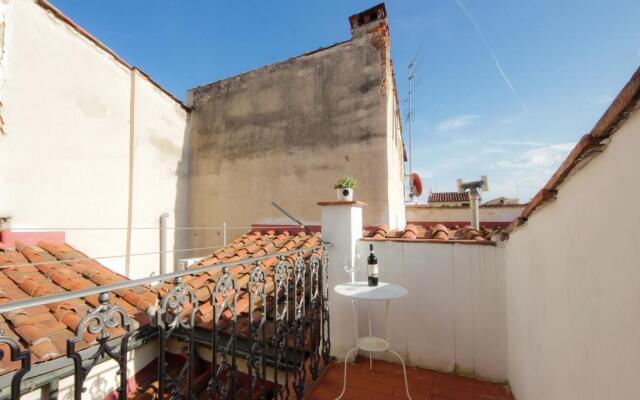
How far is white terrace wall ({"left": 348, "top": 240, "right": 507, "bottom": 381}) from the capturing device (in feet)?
8.69

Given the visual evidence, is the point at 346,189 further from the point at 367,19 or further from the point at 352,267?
the point at 367,19

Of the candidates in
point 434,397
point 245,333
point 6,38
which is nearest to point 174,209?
point 6,38

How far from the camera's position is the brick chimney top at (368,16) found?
16.9 ft

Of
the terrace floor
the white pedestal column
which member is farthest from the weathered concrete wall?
the terrace floor

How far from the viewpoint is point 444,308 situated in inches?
110

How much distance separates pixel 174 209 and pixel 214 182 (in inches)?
46.9

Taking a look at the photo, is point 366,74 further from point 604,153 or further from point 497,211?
point 497,211

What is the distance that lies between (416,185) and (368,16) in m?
5.86

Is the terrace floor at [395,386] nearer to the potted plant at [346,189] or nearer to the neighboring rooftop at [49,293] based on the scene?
the neighboring rooftop at [49,293]

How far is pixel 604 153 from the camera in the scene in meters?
0.86

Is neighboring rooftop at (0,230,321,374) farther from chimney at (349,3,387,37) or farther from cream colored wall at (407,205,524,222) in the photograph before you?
cream colored wall at (407,205,524,222)

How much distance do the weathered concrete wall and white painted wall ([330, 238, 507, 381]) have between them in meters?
2.16

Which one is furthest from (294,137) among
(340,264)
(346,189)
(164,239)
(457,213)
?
(457,213)

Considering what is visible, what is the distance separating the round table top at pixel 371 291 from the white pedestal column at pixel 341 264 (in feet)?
1.19
